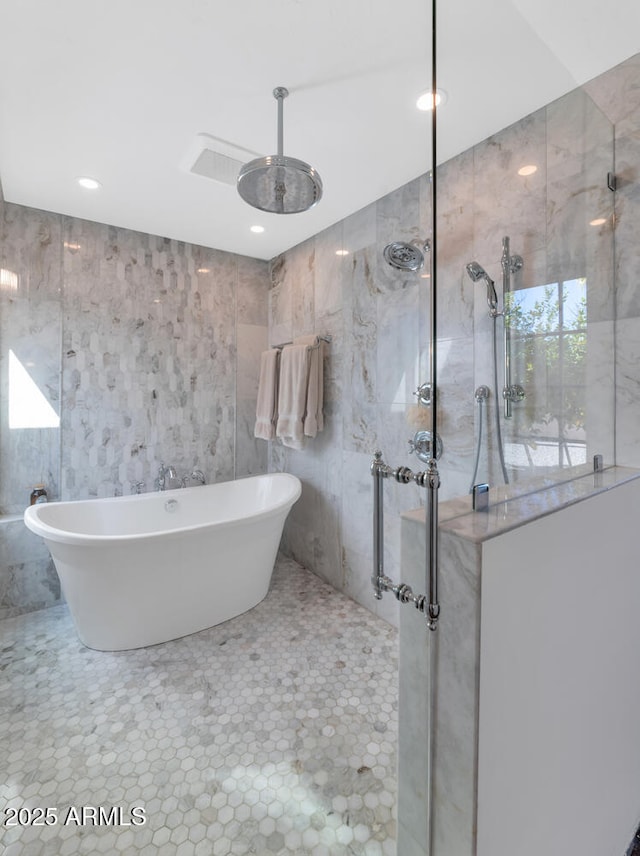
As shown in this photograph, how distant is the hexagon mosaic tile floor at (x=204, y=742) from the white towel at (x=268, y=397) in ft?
4.59

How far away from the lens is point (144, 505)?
2764mm

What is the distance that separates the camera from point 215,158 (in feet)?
6.45

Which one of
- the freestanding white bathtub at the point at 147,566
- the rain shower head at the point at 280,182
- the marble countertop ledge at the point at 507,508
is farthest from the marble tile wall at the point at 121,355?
the marble countertop ledge at the point at 507,508

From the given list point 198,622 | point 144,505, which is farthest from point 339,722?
point 144,505

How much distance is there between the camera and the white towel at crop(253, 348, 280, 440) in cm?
306

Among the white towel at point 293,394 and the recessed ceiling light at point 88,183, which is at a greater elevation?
the recessed ceiling light at point 88,183

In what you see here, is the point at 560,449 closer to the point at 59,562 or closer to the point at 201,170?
the point at 201,170

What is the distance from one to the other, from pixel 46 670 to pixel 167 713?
742 mm

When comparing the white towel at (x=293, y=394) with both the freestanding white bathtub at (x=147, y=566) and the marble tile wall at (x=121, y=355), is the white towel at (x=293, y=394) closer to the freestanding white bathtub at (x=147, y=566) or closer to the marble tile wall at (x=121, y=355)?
the freestanding white bathtub at (x=147, y=566)

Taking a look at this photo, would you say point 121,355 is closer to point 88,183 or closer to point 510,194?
point 88,183

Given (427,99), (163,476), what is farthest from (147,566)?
(427,99)

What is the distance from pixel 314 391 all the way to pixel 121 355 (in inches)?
55.9

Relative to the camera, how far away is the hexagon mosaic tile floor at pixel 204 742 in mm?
1239

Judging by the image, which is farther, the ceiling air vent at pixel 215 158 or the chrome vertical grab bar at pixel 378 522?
the ceiling air vent at pixel 215 158
